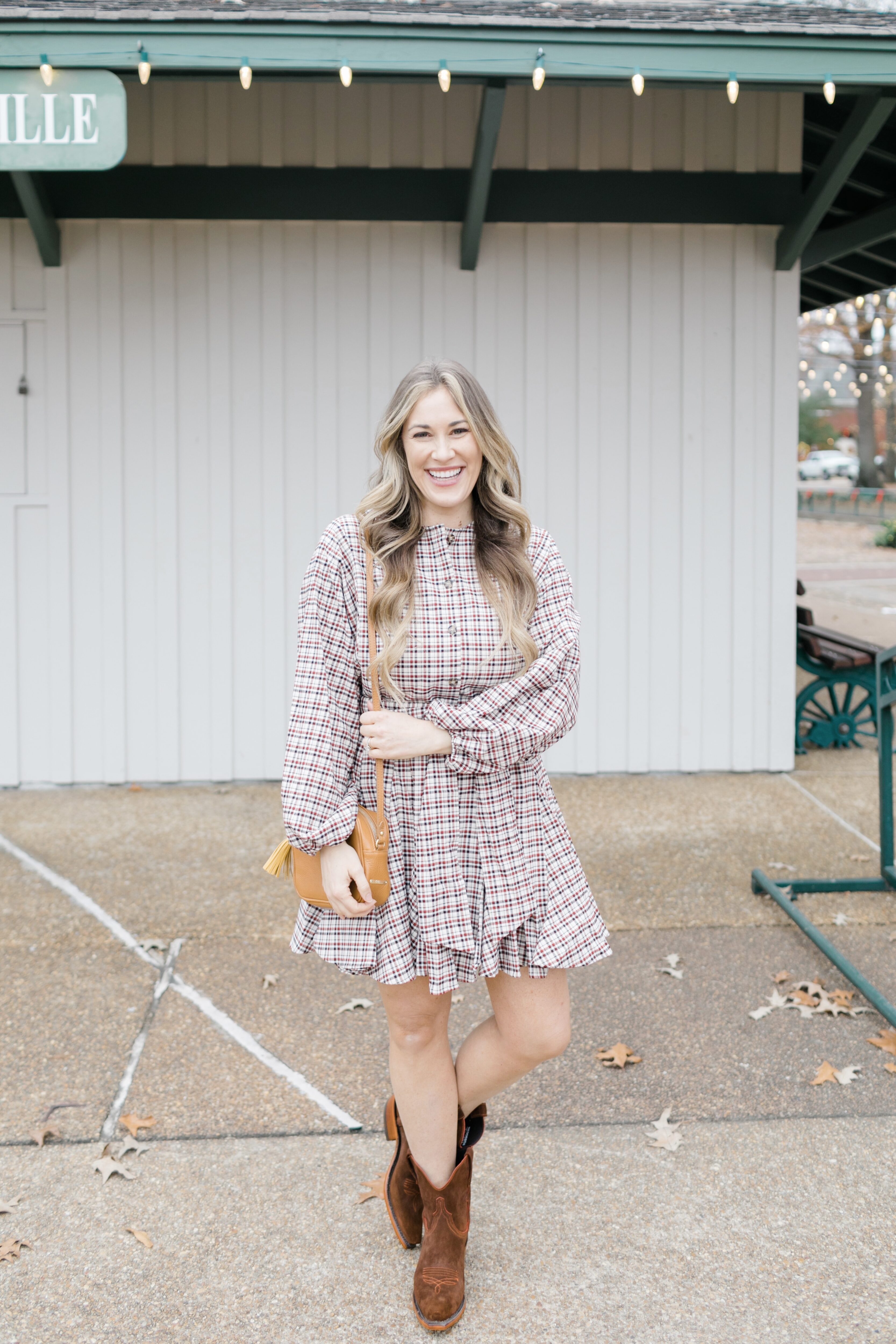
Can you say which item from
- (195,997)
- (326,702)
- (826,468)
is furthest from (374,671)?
(826,468)

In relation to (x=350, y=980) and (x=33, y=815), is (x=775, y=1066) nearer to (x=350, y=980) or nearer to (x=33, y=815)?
(x=350, y=980)

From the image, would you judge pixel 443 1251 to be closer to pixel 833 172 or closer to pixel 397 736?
pixel 397 736

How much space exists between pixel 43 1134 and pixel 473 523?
2000 mm

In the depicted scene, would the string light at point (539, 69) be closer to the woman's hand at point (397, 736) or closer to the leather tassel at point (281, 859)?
the woman's hand at point (397, 736)

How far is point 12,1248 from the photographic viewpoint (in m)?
2.75

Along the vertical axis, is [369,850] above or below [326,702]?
below

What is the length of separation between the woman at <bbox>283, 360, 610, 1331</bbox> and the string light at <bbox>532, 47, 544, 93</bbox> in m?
3.09

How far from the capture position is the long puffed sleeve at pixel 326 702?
A: 7.79ft

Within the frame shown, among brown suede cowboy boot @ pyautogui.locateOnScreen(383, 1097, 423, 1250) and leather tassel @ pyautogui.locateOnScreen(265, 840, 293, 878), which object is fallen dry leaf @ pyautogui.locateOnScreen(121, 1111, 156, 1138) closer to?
brown suede cowboy boot @ pyautogui.locateOnScreen(383, 1097, 423, 1250)

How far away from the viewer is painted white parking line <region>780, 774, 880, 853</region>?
5.72m

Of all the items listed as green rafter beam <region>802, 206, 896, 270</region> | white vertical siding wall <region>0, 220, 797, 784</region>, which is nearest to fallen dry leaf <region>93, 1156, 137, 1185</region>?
white vertical siding wall <region>0, 220, 797, 784</region>

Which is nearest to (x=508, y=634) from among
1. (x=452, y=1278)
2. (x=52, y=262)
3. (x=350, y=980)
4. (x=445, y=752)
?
(x=445, y=752)

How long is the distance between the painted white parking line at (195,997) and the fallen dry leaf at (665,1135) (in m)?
0.78

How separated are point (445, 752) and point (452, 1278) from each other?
1073 mm
